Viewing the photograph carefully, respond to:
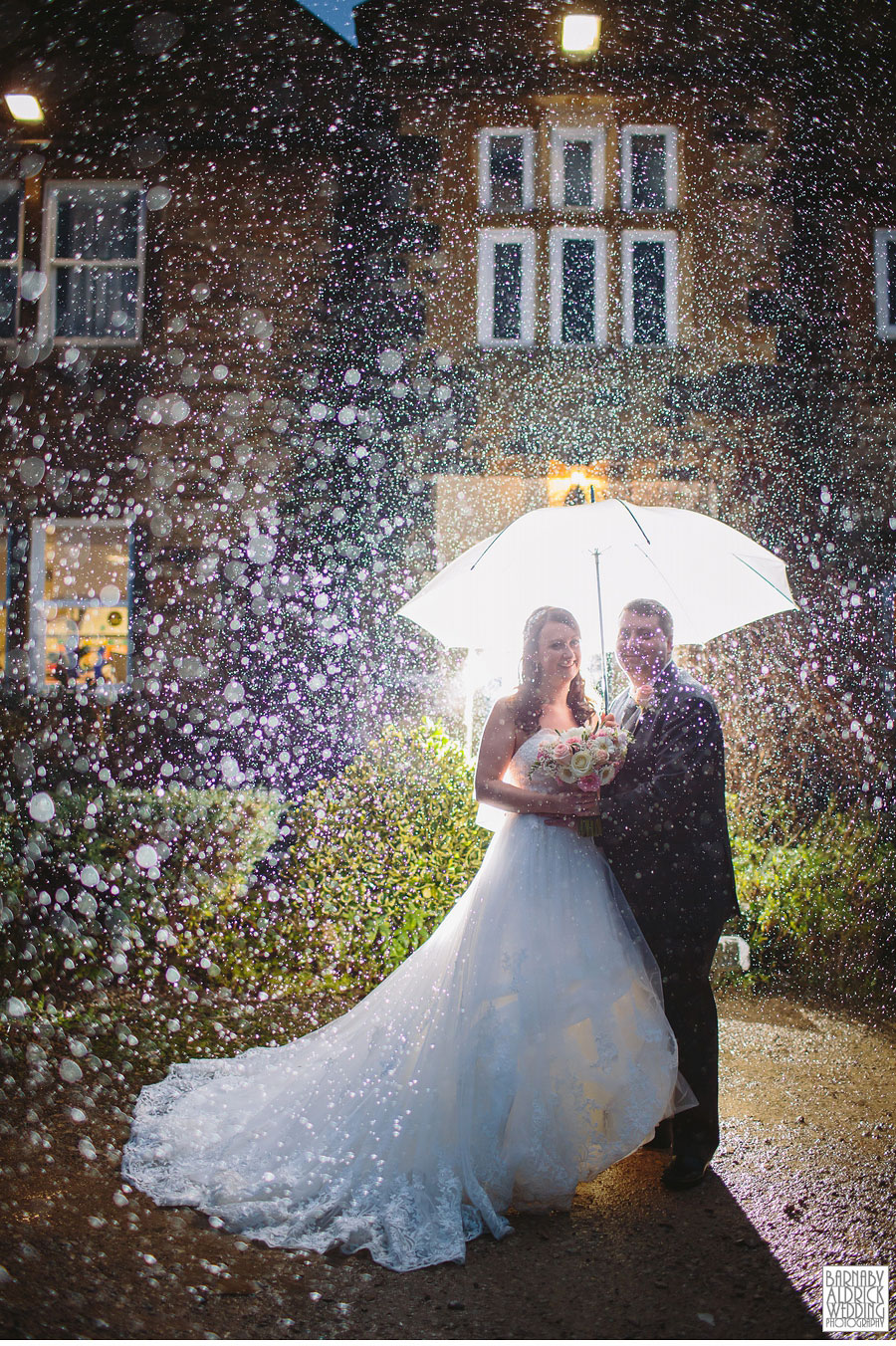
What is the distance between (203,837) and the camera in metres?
4.54

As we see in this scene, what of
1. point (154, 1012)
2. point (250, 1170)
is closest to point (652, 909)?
point (250, 1170)

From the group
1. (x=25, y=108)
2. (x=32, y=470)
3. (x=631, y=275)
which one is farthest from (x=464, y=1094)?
(x=25, y=108)

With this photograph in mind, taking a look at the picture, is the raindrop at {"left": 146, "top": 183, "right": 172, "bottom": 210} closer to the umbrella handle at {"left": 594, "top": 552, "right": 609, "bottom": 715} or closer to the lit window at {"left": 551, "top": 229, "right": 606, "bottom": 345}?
the lit window at {"left": 551, "top": 229, "right": 606, "bottom": 345}

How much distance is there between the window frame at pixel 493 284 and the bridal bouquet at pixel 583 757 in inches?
247

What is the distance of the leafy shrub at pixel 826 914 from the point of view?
176 inches

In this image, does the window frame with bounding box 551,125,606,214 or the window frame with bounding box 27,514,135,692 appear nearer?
the window frame with bounding box 551,125,606,214

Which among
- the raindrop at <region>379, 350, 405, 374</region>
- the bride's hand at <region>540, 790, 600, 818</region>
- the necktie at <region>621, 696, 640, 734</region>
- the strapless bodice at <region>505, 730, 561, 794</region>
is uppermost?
the raindrop at <region>379, 350, 405, 374</region>

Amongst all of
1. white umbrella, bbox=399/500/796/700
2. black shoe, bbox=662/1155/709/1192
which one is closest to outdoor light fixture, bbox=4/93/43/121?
white umbrella, bbox=399/500/796/700

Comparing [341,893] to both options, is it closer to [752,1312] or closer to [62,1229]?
[62,1229]

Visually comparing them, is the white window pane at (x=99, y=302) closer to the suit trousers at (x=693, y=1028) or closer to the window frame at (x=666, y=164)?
the window frame at (x=666, y=164)

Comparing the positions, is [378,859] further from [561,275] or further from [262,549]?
[561,275]

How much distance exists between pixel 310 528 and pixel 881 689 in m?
5.44

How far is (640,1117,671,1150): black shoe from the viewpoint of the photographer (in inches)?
114

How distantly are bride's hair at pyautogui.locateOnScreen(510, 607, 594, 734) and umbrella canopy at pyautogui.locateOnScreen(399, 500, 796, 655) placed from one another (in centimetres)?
40
